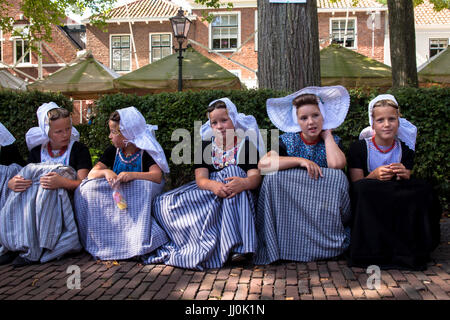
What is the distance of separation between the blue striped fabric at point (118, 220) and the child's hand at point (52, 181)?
0.68 ft

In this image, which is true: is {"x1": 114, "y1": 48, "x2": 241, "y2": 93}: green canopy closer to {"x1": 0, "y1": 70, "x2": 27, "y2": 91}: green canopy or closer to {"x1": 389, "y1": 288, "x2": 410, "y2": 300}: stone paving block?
{"x1": 0, "y1": 70, "x2": 27, "y2": 91}: green canopy

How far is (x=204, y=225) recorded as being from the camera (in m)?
3.60

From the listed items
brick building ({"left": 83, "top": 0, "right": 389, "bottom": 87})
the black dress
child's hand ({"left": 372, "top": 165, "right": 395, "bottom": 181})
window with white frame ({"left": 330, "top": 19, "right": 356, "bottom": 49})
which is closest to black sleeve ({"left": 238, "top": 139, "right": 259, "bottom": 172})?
the black dress

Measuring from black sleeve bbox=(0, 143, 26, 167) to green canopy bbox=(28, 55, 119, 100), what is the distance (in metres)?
6.69

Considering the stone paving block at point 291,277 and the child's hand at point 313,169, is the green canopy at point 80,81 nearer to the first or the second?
the child's hand at point 313,169

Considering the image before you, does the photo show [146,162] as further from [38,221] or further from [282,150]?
[282,150]

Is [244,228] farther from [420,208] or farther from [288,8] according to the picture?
[288,8]

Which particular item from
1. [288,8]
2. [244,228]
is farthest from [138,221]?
[288,8]

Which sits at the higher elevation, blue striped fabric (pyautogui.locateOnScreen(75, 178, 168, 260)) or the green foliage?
the green foliage

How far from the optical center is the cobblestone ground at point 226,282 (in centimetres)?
286

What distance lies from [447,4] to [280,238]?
1422 centimetres

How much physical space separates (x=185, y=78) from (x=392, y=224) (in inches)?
285

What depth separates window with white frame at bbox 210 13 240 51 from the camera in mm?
24094

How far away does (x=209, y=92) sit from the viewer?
17.5 ft
